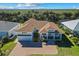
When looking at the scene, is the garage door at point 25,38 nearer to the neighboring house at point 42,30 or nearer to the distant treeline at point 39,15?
the neighboring house at point 42,30

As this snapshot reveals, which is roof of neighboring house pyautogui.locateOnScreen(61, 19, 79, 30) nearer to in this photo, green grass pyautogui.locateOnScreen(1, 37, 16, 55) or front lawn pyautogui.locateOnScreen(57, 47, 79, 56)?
front lawn pyautogui.locateOnScreen(57, 47, 79, 56)

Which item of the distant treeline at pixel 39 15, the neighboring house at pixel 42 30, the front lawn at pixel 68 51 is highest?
the distant treeline at pixel 39 15

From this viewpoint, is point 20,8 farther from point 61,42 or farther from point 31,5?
point 61,42

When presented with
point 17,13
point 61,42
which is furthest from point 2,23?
point 61,42

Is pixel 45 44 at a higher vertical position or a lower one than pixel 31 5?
lower

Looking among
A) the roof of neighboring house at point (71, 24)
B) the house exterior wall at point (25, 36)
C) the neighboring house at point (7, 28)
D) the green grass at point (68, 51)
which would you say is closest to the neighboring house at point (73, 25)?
the roof of neighboring house at point (71, 24)
